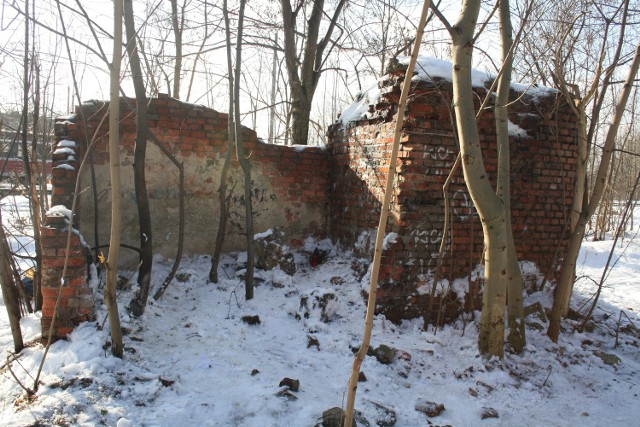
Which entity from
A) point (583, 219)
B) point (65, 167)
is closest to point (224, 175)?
point (65, 167)

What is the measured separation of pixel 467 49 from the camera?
302 cm

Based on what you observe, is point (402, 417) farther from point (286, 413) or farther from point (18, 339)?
point (18, 339)

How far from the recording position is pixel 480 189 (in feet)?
10.5

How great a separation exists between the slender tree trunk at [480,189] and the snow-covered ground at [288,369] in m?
0.31

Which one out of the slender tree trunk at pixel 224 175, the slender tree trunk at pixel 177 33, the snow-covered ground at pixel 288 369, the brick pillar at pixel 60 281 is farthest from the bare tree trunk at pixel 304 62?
the brick pillar at pixel 60 281

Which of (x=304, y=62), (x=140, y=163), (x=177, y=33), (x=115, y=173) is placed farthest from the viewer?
(x=177, y=33)

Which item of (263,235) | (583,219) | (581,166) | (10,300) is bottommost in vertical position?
(10,300)

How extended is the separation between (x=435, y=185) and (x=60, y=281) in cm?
330

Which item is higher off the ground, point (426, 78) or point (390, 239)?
point (426, 78)

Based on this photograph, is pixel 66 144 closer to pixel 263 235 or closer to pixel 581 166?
pixel 263 235

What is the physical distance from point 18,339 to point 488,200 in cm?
370

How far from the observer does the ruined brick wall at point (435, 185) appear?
4102mm

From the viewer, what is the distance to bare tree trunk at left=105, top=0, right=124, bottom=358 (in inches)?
104

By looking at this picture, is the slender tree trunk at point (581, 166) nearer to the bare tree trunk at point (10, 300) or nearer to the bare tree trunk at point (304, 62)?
the bare tree trunk at point (304, 62)
